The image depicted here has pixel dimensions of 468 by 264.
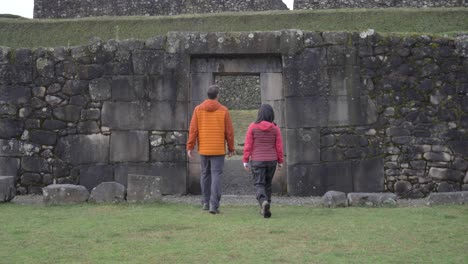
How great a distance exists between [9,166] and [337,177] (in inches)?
267

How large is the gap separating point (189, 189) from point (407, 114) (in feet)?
15.6

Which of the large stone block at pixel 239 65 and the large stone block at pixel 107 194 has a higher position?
the large stone block at pixel 239 65

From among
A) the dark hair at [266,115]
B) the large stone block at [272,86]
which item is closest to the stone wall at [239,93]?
the large stone block at [272,86]

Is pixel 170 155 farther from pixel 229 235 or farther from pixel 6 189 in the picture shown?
pixel 229 235

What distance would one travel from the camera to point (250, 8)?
41.7 meters

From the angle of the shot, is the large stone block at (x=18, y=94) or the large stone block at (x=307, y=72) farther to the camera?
the large stone block at (x=18, y=94)

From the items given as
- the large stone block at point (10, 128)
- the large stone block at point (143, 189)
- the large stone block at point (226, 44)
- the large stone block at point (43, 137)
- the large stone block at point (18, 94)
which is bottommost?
the large stone block at point (143, 189)

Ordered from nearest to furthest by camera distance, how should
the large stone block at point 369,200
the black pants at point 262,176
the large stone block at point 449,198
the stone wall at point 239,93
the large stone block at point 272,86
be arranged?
the black pants at point 262,176 < the large stone block at point 449,198 < the large stone block at point 369,200 < the large stone block at point 272,86 < the stone wall at point 239,93

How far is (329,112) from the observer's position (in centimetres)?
1404

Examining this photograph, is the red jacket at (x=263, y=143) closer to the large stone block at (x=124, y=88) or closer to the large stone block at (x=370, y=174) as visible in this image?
the large stone block at (x=370, y=174)

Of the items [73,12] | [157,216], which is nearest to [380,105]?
[157,216]

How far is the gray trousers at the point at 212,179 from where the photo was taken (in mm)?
11102

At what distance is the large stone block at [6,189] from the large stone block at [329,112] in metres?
5.56

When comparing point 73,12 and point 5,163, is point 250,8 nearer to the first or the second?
point 73,12
